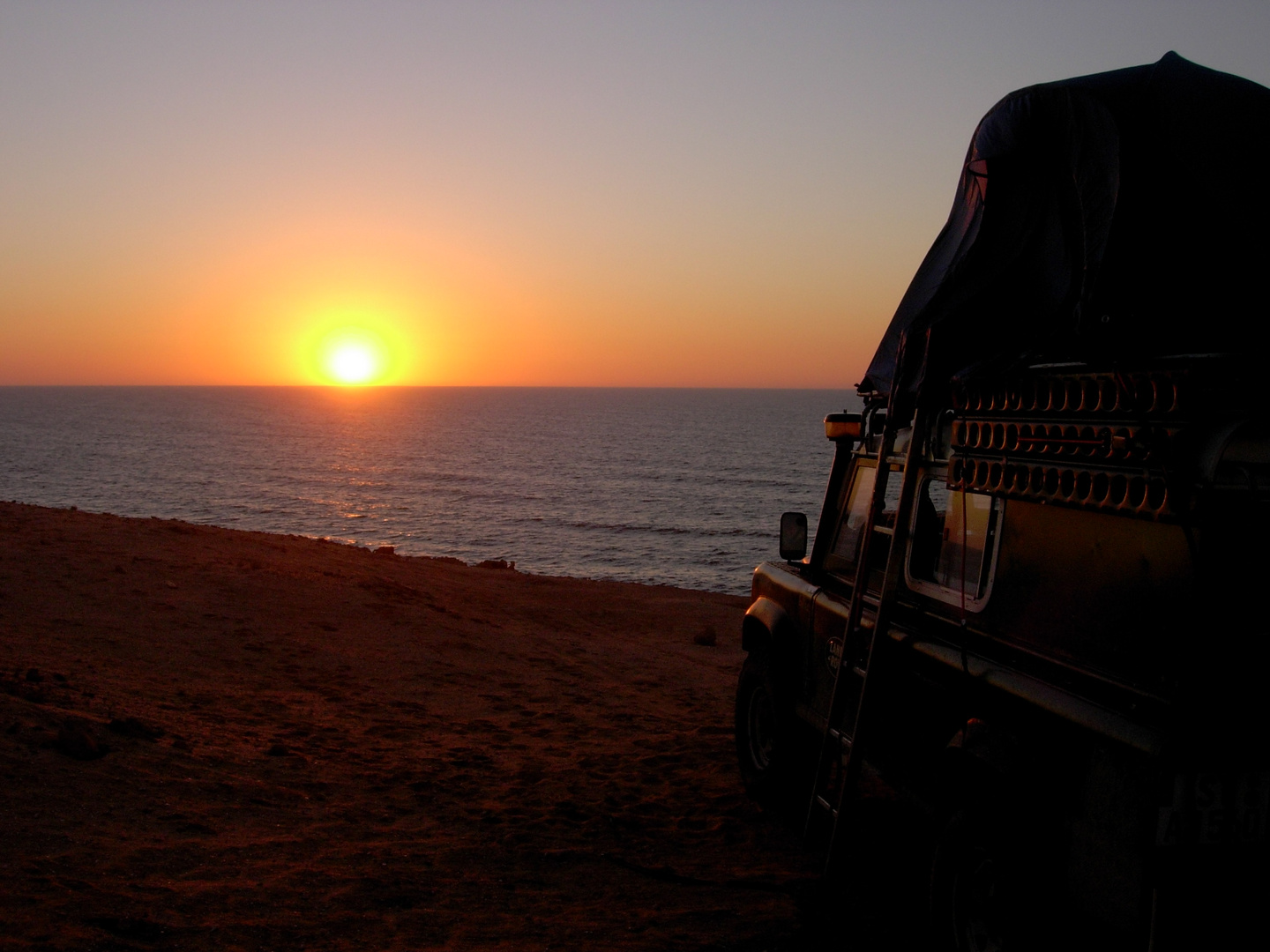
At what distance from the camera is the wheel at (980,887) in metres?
3.29

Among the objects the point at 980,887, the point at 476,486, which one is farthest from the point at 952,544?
the point at 476,486

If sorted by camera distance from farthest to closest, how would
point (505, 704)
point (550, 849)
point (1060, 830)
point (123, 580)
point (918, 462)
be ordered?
point (123, 580), point (505, 704), point (550, 849), point (918, 462), point (1060, 830)

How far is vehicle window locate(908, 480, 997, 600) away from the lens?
4.04 m

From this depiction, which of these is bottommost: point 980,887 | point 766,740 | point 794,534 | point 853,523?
point 766,740

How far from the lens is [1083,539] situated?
11.2 ft

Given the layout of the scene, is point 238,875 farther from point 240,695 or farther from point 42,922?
point 240,695

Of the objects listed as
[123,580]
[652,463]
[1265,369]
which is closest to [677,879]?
[1265,369]

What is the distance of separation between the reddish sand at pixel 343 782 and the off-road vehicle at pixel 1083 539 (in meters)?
1.17

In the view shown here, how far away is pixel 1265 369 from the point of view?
2.77 metres

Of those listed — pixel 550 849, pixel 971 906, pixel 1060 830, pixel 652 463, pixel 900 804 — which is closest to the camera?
pixel 1060 830

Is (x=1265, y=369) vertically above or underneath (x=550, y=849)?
above

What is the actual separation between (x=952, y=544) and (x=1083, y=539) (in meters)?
0.97

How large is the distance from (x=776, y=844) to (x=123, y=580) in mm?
9341

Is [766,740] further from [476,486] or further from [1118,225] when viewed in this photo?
[476,486]
